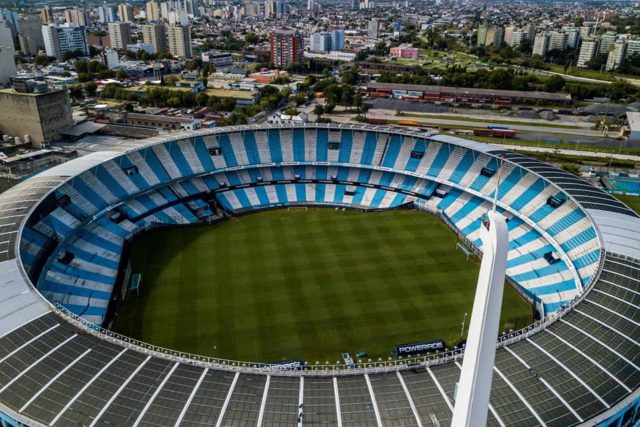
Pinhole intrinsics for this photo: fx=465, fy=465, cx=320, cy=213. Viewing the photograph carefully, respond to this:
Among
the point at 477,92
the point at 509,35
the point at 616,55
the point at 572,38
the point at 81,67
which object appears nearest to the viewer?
the point at 477,92

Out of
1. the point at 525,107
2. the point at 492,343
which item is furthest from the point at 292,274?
the point at 525,107

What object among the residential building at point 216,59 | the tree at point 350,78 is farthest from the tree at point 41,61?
the tree at point 350,78

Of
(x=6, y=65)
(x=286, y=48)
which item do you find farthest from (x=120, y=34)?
(x=6, y=65)

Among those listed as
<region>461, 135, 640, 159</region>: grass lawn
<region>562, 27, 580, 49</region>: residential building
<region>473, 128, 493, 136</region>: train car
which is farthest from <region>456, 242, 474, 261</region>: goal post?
<region>562, 27, 580, 49</region>: residential building

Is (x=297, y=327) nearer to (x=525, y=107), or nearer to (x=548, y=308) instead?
(x=548, y=308)

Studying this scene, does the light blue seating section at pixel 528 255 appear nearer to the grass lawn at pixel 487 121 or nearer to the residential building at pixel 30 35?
the grass lawn at pixel 487 121

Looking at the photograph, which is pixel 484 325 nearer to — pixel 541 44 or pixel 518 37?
pixel 541 44

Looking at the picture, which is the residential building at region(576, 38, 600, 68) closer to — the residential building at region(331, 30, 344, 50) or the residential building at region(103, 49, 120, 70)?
the residential building at region(331, 30, 344, 50)
